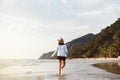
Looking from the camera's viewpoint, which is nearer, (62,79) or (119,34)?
(62,79)

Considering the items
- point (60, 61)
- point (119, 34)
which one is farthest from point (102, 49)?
point (60, 61)

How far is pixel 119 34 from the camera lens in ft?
585

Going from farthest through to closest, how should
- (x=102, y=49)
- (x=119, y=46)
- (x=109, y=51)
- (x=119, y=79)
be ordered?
(x=102, y=49)
(x=109, y=51)
(x=119, y=46)
(x=119, y=79)

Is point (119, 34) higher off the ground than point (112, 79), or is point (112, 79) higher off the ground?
point (119, 34)

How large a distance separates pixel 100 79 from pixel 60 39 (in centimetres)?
399

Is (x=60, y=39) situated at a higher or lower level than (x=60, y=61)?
higher

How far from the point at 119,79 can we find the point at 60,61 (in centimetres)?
491

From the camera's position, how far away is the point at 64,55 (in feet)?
61.7

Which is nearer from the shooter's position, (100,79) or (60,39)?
(100,79)

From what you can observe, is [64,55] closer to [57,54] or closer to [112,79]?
[57,54]

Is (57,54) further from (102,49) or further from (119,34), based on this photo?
(102,49)

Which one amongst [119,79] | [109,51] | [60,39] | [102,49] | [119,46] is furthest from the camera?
[102,49]

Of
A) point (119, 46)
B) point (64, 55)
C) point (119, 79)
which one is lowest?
point (119, 79)

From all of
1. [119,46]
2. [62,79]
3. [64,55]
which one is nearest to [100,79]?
[62,79]
